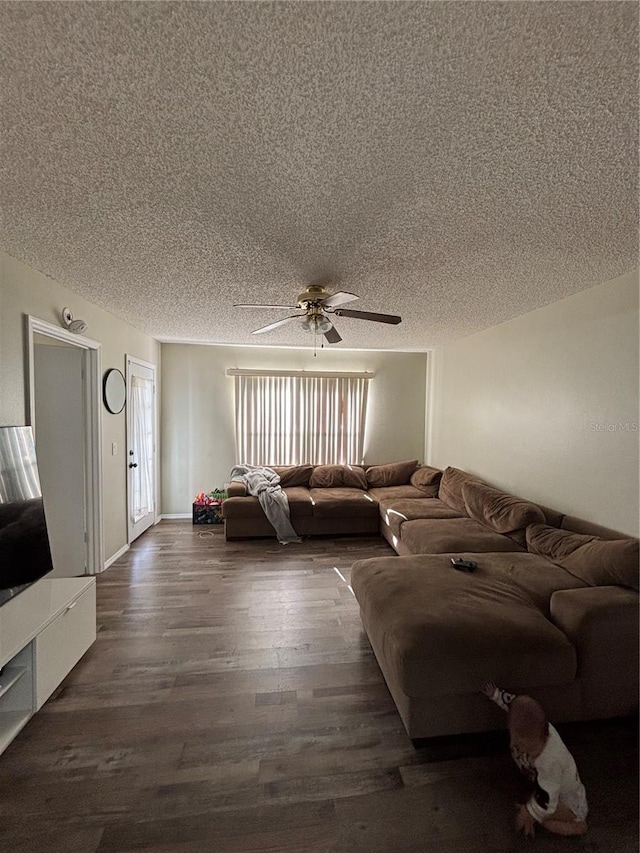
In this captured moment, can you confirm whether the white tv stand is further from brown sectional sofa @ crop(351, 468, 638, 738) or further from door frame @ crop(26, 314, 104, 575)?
brown sectional sofa @ crop(351, 468, 638, 738)

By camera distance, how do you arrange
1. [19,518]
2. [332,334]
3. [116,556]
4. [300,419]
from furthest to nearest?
[300,419] < [116,556] < [332,334] < [19,518]

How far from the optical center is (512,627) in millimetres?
1407

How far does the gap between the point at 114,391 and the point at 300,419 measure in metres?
2.43

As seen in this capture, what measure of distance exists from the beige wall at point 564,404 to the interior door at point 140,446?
3813 mm

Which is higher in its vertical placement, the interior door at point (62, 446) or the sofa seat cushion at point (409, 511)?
the interior door at point (62, 446)

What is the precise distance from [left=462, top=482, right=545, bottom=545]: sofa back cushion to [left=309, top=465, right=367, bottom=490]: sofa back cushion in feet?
4.91

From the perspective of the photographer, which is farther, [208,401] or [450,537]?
[208,401]

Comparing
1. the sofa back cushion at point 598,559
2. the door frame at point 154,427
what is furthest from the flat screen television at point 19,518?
the sofa back cushion at point 598,559

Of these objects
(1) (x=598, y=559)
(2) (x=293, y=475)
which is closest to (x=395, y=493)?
(2) (x=293, y=475)

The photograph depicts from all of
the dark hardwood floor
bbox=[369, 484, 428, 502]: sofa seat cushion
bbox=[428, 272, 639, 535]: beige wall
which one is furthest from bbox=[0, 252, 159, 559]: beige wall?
bbox=[428, 272, 639, 535]: beige wall

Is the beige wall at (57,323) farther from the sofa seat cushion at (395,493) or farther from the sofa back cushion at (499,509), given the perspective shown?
the sofa back cushion at (499,509)

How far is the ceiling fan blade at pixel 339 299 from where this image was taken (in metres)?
2.01

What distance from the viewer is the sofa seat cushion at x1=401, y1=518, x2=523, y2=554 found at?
109 inches

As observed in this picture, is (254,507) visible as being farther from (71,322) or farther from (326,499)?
(71,322)
